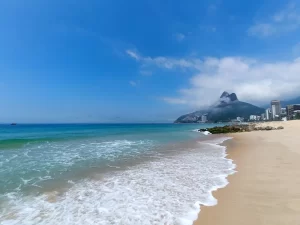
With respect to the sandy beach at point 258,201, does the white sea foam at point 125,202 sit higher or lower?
lower

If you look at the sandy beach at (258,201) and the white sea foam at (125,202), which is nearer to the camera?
the sandy beach at (258,201)

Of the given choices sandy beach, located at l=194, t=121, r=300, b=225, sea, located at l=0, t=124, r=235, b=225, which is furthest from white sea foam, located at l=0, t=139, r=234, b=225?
sandy beach, located at l=194, t=121, r=300, b=225

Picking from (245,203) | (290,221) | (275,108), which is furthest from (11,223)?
(275,108)

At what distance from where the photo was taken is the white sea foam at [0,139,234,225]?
4.82m

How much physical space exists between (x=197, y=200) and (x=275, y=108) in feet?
678

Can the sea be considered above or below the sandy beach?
below

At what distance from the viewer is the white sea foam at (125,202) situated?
4816 mm

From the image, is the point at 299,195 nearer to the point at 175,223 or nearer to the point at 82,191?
the point at 175,223

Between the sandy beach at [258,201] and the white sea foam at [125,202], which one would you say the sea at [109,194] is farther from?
the sandy beach at [258,201]

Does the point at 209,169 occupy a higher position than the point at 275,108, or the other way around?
the point at 275,108

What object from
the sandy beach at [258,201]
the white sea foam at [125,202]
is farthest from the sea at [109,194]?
the sandy beach at [258,201]

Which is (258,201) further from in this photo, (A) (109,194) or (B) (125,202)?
(A) (109,194)

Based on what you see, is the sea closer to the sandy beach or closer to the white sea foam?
the white sea foam

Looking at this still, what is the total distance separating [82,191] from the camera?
6957 millimetres
